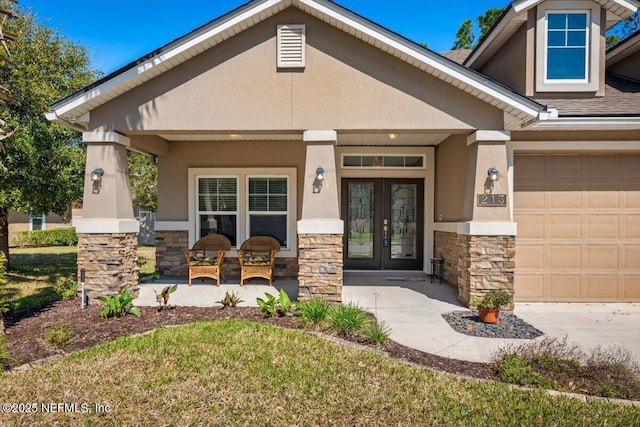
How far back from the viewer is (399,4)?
14.1 metres

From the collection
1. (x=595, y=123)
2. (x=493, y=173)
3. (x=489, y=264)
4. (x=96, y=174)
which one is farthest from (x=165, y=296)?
(x=595, y=123)

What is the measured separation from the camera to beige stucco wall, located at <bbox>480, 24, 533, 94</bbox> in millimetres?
8109

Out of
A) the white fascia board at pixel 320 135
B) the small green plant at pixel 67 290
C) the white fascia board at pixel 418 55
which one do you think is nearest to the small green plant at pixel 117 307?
the small green plant at pixel 67 290

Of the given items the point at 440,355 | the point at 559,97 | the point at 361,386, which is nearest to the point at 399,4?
the point at 559,97

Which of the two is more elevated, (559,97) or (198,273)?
(559,97)

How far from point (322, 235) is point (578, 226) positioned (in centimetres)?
500

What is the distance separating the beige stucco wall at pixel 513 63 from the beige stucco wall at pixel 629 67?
3.00m

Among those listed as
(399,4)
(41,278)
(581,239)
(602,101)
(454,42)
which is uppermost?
(454,42)

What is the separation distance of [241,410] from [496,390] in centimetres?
252

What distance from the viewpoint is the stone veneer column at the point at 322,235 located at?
6.93 meters

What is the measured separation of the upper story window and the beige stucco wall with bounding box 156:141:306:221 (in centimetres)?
554

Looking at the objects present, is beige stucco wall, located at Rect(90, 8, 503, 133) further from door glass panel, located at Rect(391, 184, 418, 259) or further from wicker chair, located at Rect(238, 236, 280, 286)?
door glass panel, located at Rect(391, 184, 418, 259)

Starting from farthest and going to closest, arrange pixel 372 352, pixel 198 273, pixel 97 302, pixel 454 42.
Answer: pixel 454 42 < pixel 198 273 < pixel 97 302 < pixel 372 352

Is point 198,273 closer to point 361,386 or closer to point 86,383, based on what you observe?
point 86,383
